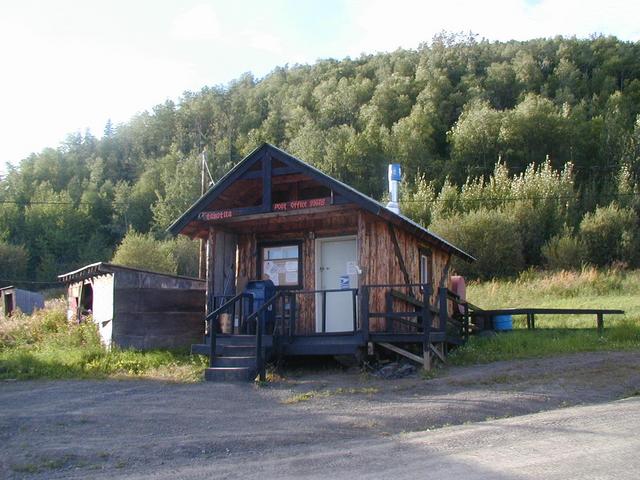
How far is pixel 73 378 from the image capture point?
14.6 meters

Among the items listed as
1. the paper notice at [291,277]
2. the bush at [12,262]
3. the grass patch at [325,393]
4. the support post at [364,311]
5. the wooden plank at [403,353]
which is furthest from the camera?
the bush at [12,262]

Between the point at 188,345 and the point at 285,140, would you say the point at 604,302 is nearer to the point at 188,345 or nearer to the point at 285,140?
the point at 188,345

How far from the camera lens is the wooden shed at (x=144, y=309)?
1683 cm

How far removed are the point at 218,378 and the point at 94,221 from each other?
59.9 metres

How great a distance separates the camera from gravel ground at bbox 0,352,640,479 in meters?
7.80

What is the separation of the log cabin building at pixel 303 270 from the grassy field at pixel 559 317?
1.54 metres

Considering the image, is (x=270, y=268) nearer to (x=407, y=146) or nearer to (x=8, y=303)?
(x=8, y=303)

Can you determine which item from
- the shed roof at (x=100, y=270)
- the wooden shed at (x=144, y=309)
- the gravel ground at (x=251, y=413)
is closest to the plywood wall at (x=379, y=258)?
the gravel ground at (x=251, y=413)

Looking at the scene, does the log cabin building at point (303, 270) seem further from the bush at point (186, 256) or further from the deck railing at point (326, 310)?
the bush at point (186, 256)

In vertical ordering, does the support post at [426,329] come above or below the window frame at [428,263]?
below

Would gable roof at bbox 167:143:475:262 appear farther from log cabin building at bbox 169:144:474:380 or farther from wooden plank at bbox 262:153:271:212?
wooden plank at bbox 262:153:271:212

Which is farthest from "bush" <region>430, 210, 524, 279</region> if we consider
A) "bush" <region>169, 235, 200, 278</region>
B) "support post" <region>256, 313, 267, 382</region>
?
"support post" <region>256, 313, 267, 382</region>

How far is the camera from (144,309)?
17.1 metres

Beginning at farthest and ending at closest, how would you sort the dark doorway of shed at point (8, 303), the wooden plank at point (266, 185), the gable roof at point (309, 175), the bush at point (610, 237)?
the bush at point (610, 237), the dark doorway of shed at point (8, 303), the wooden plank at point (266, 185), the gable roof at point (309, 175)
